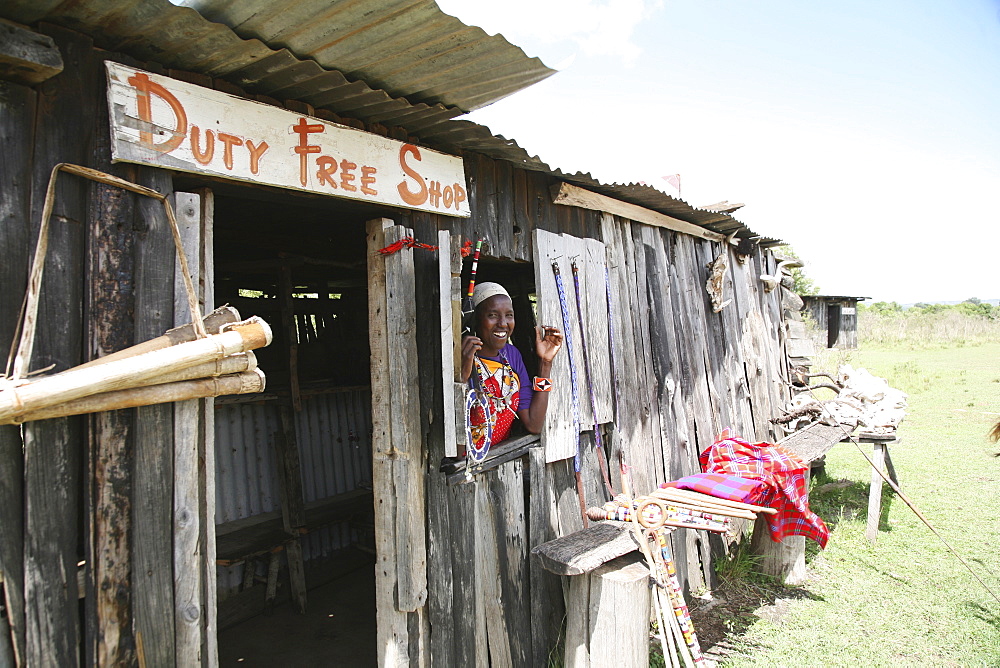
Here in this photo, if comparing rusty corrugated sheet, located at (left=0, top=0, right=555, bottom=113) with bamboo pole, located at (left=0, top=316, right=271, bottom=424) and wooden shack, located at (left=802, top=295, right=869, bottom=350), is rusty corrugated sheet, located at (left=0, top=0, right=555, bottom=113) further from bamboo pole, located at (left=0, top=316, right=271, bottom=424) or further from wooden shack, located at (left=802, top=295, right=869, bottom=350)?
wooden shack, located at (left=802, top=295, right=869, bottom=350)

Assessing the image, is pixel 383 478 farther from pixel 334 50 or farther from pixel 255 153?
pixel 334 50

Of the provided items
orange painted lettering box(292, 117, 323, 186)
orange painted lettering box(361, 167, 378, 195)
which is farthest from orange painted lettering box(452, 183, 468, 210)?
orange painted lettering box(292, 117, 323, 186)

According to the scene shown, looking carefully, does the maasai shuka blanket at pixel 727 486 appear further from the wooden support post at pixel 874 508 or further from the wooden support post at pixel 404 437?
the wooden support post at pixel 874 508

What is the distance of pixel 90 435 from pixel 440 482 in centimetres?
166

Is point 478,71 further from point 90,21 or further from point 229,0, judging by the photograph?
point 90,21

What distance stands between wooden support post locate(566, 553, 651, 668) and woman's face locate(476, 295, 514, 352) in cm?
149

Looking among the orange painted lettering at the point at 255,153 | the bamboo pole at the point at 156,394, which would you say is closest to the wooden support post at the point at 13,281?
the bamboo pole at the point at 156,394

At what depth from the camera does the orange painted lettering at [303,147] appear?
2463 mm

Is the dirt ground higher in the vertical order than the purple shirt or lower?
lower

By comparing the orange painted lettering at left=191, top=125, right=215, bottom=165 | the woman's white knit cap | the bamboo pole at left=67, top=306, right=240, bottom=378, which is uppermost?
the orange painted lettering at left=191, top=125, right=215, bottom=165

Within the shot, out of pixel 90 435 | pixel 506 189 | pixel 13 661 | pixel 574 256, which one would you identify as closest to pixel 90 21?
pixel 90 435

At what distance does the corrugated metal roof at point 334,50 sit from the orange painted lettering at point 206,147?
A: 249 mm

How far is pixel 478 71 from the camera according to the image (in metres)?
2.55

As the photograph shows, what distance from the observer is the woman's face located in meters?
3.83
